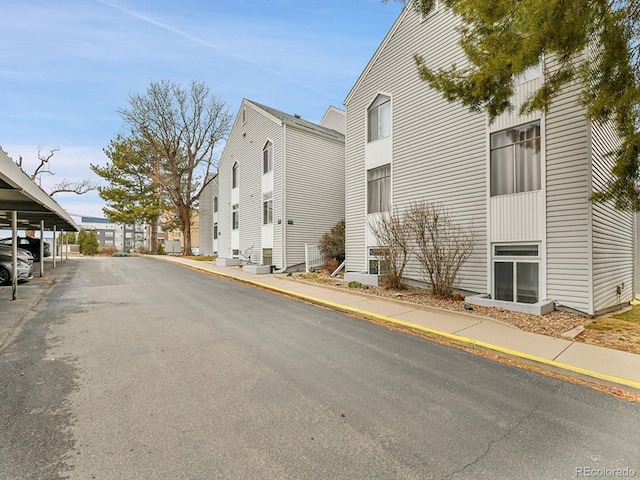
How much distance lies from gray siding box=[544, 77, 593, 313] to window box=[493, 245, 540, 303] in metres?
0.37

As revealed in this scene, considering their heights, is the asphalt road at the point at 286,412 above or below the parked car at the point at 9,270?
below

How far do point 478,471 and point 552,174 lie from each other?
7.31m

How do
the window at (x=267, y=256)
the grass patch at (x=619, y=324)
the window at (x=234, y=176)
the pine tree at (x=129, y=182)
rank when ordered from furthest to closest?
the pine tree at (x=129, y=182), the window at (x=234, y=176), the window at (x=267, y=256), the grass patch at (x=619, y=324)

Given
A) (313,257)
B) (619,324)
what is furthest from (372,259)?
(619,324)

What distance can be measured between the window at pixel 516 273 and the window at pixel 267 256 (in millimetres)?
10609

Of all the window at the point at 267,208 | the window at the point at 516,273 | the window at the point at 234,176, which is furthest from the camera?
the window at the point at 234,176

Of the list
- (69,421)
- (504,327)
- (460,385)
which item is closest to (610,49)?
(504,327)

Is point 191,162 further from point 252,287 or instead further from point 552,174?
point 552,174

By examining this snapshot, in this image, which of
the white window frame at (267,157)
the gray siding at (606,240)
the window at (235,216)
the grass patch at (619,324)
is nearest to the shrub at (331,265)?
the white window frame at (267,157)

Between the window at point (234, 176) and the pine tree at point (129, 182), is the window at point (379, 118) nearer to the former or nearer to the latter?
the window at point (234, 176)

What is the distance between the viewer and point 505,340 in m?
5.18

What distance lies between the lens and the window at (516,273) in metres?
7.63

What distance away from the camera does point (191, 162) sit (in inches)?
1102

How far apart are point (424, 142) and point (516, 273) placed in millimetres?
4769
